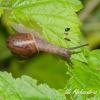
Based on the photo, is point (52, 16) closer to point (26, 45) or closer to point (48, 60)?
point (26, 45)

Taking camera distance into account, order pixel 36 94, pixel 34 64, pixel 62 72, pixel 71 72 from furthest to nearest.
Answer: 1. pixel 34 64
2. pixel 62 72
3. pixel 71 72
4. pixel 36 94

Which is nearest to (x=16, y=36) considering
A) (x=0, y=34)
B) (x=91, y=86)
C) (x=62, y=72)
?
→ (x=91, y=86)

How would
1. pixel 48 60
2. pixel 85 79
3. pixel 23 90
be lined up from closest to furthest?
1. pixel 23 90
2. pixel 85 79
3. pixel 48 60

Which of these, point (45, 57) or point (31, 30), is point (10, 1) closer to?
point (31, 30)

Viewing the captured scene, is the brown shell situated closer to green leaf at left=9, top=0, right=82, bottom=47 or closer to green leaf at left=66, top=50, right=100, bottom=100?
green leaf at left=9, top=0, right=82, bottom=47

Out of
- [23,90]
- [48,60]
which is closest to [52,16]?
[23,90]
